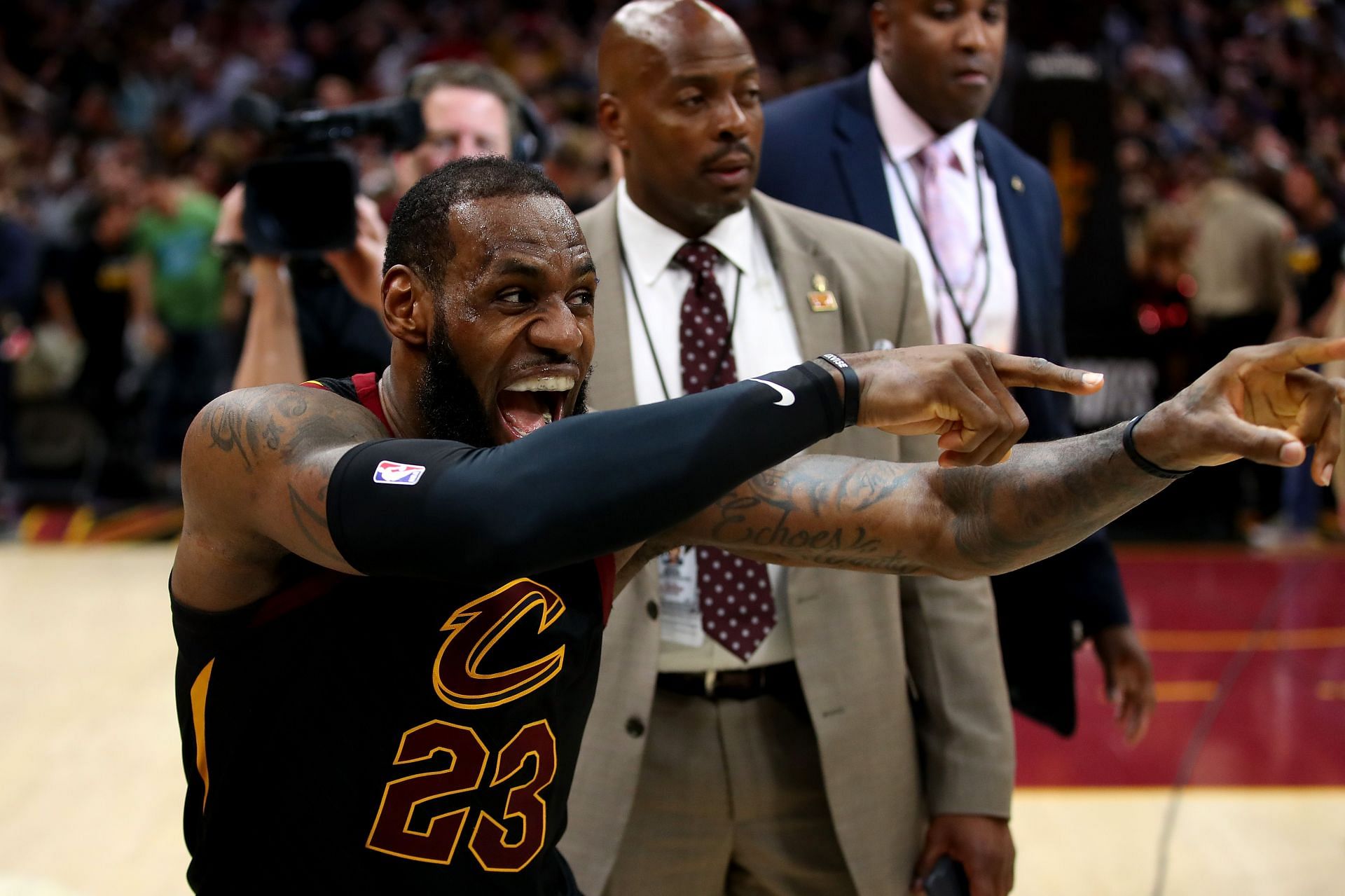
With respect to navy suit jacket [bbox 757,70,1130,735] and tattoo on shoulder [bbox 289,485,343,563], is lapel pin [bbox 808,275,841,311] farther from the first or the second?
tattoo on shoulder [bbox 289,485,343,563]

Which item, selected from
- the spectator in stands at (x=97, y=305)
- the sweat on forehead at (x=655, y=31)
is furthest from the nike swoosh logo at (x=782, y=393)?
the spectator in stands at (x=97, y=305)

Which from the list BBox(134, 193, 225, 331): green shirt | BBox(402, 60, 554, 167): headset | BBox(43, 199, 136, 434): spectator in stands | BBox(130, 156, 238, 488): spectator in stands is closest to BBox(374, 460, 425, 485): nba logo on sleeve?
BBox(402, 60, 554, 167): headset

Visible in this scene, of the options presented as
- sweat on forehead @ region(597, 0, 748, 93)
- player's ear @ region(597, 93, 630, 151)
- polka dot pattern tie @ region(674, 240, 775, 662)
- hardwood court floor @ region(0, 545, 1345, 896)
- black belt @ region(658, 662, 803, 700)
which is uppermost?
sweat on forehead @ region(597, 0, 748, 93)

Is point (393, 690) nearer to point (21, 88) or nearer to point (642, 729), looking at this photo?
point (642, 729)

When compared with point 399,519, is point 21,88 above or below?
above

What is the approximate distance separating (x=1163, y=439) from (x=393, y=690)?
98 centimetres

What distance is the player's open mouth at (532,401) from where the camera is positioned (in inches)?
71.3

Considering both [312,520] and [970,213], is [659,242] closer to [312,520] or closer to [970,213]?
[970,213]

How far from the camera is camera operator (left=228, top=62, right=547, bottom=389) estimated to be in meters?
3.12

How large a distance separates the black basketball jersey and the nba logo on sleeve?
0.81ft

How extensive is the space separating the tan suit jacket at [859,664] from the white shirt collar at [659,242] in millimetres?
37

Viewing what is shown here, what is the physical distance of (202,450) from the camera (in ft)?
5.48

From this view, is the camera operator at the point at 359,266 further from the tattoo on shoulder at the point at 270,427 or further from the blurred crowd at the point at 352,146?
the blurred crowd at the point at 352,146

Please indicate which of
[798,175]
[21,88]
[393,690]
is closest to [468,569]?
[393,690]
